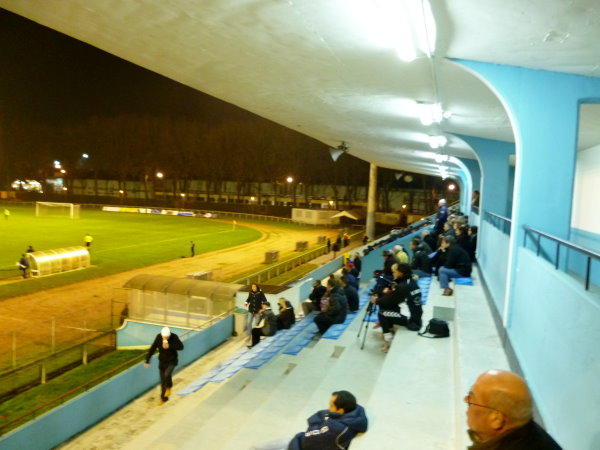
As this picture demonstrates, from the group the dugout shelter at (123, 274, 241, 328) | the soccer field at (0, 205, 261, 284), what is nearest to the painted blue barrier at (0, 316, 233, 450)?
the dugout shelter at (123, 274, 241, 328)

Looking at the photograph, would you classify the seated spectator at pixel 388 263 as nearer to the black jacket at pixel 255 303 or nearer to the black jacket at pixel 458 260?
the black jacket at pixel 458 260

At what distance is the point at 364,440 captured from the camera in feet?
14.0

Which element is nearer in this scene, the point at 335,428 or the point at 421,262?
the point at 335,428

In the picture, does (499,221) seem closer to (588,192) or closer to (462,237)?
(462,237)

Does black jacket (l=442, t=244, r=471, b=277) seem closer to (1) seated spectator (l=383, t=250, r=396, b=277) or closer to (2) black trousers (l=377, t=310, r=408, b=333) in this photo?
(1) seated spectator (l=383, t=250, r=396, b=277)

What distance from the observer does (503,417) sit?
1.77 meters

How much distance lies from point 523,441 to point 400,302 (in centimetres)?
517

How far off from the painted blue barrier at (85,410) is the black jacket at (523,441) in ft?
23.6

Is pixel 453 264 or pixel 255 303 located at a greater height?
Answer: pixel 453 264

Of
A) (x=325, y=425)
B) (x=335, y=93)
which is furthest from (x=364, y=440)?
(x=335, y=93)

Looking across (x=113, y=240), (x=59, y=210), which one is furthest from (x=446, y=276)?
(x=59, y=210)

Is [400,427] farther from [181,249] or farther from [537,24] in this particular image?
[181,249]

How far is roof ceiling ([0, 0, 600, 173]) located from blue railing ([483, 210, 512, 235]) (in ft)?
6.48

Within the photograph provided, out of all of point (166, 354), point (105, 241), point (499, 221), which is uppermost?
point (499, 221)
